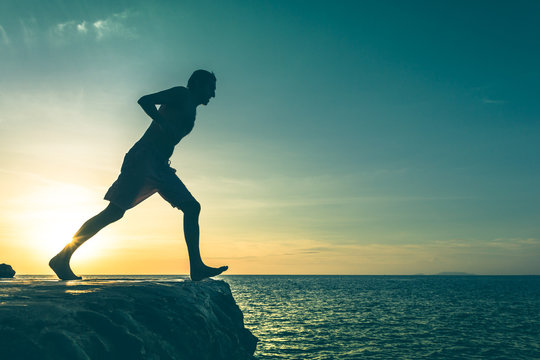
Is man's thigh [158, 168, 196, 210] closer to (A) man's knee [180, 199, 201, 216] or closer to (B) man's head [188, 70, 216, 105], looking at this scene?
(A) man's knee [180, 199, 201, 216]

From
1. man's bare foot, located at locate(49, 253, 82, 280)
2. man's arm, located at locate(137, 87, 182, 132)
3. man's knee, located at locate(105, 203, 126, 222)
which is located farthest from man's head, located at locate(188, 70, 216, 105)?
man's bare foot, located at locate(49, 253, 82, 280)

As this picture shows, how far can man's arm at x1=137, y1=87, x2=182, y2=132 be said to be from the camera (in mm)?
4355

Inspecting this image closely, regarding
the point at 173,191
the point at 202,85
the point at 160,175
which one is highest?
the point at 202,85

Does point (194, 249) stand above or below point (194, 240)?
below

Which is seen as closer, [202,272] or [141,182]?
[141,182]

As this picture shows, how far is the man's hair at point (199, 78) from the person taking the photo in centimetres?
486

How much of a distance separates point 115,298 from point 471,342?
77.4 ft

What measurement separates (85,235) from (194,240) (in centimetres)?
129

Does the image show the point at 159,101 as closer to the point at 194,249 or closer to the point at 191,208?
the point at 191,208

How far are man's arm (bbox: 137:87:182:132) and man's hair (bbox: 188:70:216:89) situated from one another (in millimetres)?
310

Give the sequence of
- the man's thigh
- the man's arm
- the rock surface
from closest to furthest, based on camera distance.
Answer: the rock surface
the man's arm
the man's thigh

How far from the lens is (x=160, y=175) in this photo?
15.0 feet

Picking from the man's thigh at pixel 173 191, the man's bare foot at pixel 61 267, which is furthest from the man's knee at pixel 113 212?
the man's bare foot at pixel 61 267

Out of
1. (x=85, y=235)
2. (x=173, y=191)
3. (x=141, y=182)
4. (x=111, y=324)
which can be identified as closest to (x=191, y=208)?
(x=173, y=191)
